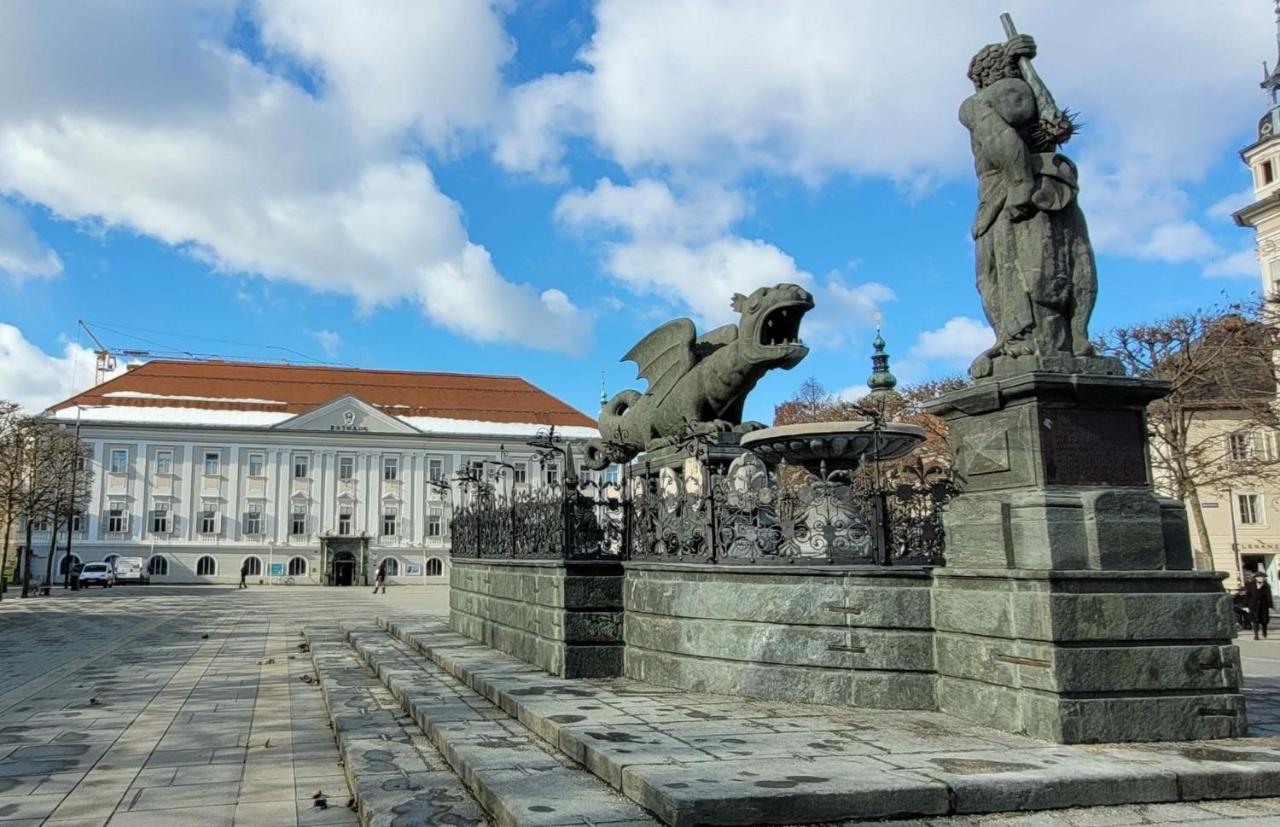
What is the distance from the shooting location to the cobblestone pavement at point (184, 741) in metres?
5.70

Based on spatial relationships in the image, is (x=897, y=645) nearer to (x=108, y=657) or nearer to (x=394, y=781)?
(x=394, y=781)

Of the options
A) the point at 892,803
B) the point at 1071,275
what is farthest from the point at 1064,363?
the point at 892,803

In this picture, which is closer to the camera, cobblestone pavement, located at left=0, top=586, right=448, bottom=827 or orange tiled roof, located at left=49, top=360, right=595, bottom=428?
cobblestone pavement, located at left=0, top=586, right=448, bottom=827

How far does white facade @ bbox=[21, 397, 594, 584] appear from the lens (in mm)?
64812

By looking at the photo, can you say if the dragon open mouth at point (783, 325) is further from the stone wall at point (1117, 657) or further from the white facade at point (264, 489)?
the white facade at point (264, 489)

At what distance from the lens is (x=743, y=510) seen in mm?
7883

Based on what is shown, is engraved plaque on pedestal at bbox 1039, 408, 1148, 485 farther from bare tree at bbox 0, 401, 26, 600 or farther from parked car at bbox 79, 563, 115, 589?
parked car at bbox 79, 563, 115, 589

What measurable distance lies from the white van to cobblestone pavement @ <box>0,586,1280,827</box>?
4687cm

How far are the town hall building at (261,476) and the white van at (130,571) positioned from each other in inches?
149

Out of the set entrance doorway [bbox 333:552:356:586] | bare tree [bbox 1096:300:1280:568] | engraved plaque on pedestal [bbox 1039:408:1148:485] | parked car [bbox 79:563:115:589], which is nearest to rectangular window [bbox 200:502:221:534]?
entrance doorway [bbox 333:552:356:586]

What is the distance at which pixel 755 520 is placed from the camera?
7.84 m

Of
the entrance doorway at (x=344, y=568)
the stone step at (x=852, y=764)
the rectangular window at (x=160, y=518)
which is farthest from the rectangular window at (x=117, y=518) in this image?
the stone step at (x=852, y=764)

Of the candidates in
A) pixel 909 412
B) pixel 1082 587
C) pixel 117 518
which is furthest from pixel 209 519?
pixel 1082 587

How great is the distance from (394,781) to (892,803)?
3.25 m
